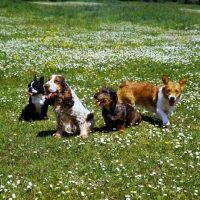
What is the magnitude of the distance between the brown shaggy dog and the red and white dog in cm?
87

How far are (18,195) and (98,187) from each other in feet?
4.60

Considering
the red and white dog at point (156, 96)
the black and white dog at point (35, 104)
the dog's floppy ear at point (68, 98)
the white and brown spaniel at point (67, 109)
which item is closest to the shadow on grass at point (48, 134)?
the white and brown spaniel at point (67, 109)

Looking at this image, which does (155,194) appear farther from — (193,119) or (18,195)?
(193,119)

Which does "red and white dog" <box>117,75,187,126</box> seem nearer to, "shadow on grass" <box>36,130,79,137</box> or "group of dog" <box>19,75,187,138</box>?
"group of dog" <box>19,75,187,138</box>

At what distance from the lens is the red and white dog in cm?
934

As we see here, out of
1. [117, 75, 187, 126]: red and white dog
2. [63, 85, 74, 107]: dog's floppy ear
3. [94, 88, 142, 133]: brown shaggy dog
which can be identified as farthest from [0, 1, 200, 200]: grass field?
[63, 85, 74, 107]: dog's floppy ear

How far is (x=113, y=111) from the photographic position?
900cm

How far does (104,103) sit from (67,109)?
914 millimetres

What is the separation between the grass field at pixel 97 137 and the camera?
253 inches

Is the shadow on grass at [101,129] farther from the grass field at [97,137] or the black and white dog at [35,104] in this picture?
the black and white dog at [35,104]

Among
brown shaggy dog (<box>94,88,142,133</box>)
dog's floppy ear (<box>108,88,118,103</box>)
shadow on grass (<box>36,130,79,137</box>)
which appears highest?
dog's floppy ear (<box>108,88,118,103</box>)

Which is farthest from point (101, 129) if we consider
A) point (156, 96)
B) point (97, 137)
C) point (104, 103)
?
point (156, 96)

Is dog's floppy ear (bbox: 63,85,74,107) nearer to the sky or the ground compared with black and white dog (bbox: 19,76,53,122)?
nearer to the sky

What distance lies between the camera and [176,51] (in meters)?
23.6
